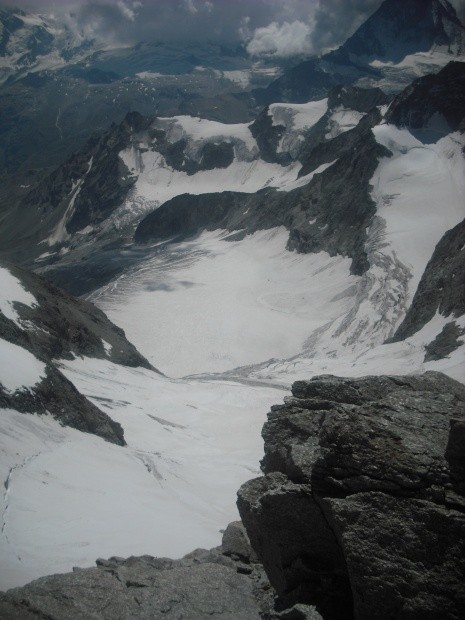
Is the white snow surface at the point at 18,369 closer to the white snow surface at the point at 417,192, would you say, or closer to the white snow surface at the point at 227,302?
the white snow surface at the point at 227,302

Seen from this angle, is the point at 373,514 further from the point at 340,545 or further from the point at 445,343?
the point at 445,343

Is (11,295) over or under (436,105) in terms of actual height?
under

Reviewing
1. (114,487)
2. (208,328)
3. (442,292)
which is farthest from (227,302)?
(114,487)

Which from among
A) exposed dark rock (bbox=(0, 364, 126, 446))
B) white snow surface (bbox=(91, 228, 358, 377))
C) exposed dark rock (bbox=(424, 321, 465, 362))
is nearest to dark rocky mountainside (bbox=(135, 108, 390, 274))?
white snow surface (bbox=(91, 228, 358, 377))

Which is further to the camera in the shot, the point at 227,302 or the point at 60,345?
the point at 227,302

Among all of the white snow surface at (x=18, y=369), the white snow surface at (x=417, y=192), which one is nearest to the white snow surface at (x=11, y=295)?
the white snow surface at (x=18, y=369)

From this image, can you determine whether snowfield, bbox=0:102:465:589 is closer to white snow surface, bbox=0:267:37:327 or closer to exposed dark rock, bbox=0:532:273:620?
white snow surface, bbox=0:267:37:327
